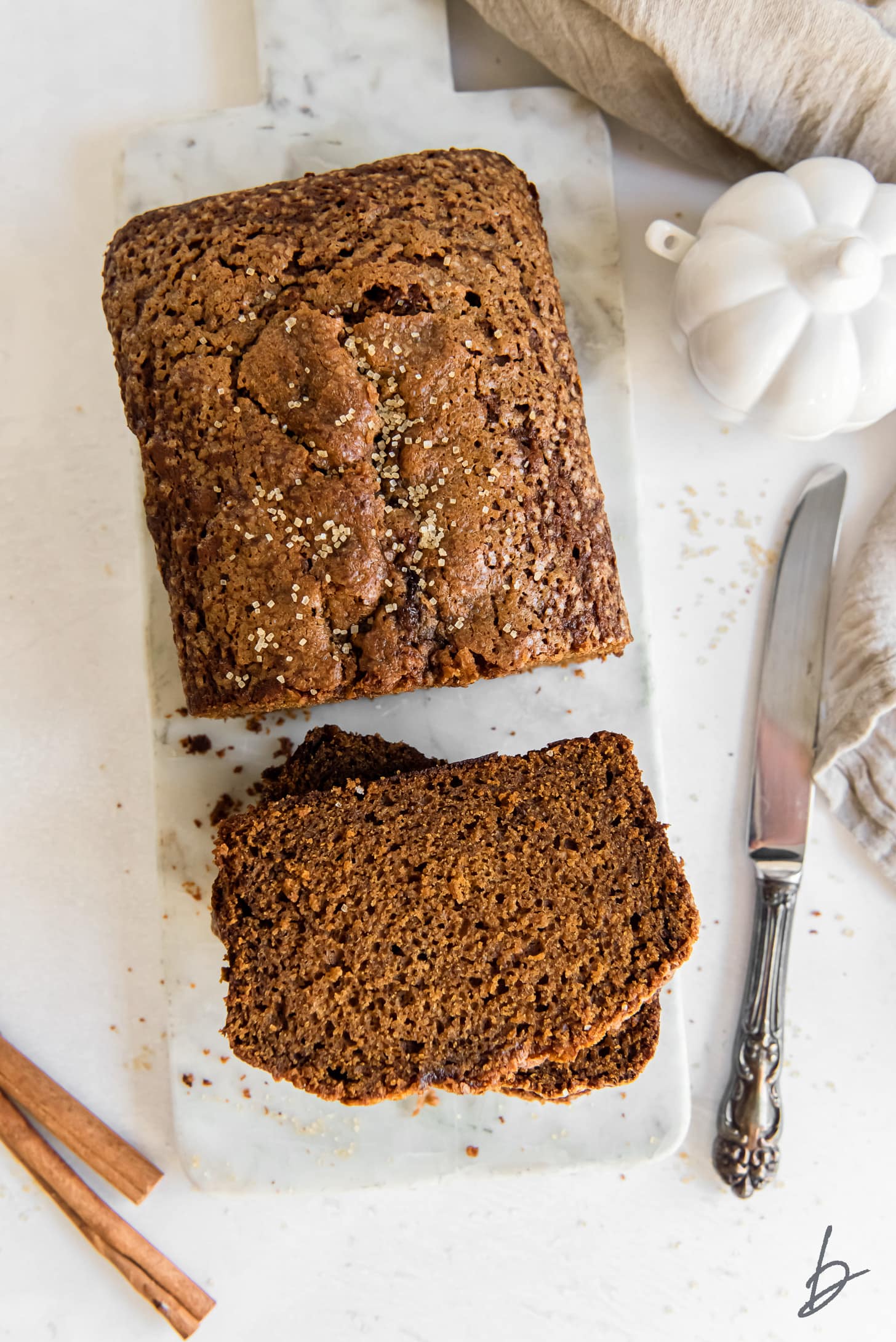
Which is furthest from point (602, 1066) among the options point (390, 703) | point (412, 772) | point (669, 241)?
point (669, 241)

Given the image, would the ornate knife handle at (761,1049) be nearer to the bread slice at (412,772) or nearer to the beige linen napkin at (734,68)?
the bread slice at (412,772)

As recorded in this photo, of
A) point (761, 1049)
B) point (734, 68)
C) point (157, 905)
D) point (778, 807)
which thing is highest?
point (734, 68)

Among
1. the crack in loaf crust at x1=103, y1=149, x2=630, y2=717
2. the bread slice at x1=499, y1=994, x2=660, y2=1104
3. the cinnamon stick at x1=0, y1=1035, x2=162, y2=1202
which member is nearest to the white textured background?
the cinnamon stick at x1=0, y1=1035, x2=162, y2=1202

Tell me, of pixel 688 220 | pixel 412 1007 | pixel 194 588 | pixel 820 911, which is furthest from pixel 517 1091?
pixel 688 220

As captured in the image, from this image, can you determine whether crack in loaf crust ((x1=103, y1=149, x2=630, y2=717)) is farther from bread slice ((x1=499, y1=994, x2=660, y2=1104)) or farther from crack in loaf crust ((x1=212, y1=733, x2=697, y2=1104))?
bread slice ((x1=499, y1=994, x2=660, y2=1104))

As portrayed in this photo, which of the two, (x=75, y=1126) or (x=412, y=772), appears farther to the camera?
(x=75, y=1126)

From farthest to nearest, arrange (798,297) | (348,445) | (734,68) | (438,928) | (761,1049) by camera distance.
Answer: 1. (761,1049)
2. (734,68)
3. (798,297)
4. (438,928)
5. (348,445)

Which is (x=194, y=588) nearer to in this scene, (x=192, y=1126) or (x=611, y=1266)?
(x=192, y=1126)

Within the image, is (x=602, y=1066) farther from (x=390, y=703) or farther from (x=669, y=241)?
(x=669, y=241)
